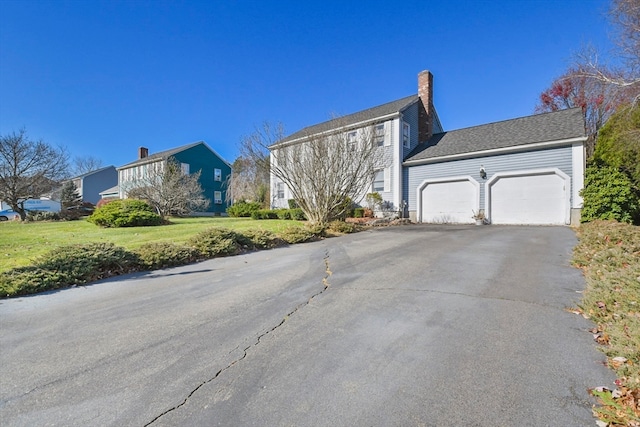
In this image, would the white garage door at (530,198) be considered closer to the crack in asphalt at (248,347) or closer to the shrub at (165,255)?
A: the crack in asphalt at (248,347)

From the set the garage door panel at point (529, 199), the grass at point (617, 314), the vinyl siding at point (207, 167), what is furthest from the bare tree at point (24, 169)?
the garage door panel at point (529, 199)

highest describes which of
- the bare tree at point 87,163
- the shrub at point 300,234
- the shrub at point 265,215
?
the bare tree at point 87,163

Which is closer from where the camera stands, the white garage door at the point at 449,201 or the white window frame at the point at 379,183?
the white garage door at the point at 449,201

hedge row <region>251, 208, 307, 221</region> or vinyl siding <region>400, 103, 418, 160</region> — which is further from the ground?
vinyl siding <region>400, 103, 418, 160</region>

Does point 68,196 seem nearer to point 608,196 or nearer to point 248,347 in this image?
point 248,347

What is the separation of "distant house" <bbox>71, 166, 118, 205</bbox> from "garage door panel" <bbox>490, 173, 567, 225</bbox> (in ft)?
145

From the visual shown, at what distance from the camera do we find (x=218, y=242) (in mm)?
7707

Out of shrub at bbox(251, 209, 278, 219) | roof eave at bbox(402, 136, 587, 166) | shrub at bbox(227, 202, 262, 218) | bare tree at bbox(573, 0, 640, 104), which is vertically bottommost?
shrub at bbox(251, 209, 278, 219)

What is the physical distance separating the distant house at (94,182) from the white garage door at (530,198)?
4402 cm

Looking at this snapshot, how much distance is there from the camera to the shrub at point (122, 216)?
13.6 metres

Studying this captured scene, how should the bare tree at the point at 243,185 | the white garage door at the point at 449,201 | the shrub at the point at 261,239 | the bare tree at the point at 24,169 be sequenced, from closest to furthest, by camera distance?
the shrub at the point at 261,239, the white garage door at the point at 449,201, the bare tree at the point at 24,169, the bare tree at the point at 243,185

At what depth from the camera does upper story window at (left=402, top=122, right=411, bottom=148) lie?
1789 centimetres

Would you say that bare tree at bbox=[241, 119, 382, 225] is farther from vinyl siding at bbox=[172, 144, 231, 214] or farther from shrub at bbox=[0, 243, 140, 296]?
vinyl siding at bbox=[172, 144, 231, 214]

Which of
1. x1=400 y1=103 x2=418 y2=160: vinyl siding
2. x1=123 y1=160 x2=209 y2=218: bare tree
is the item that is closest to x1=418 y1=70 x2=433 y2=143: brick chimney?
x1=400 y1=103 x2=418 y2=160: vinyl siding
